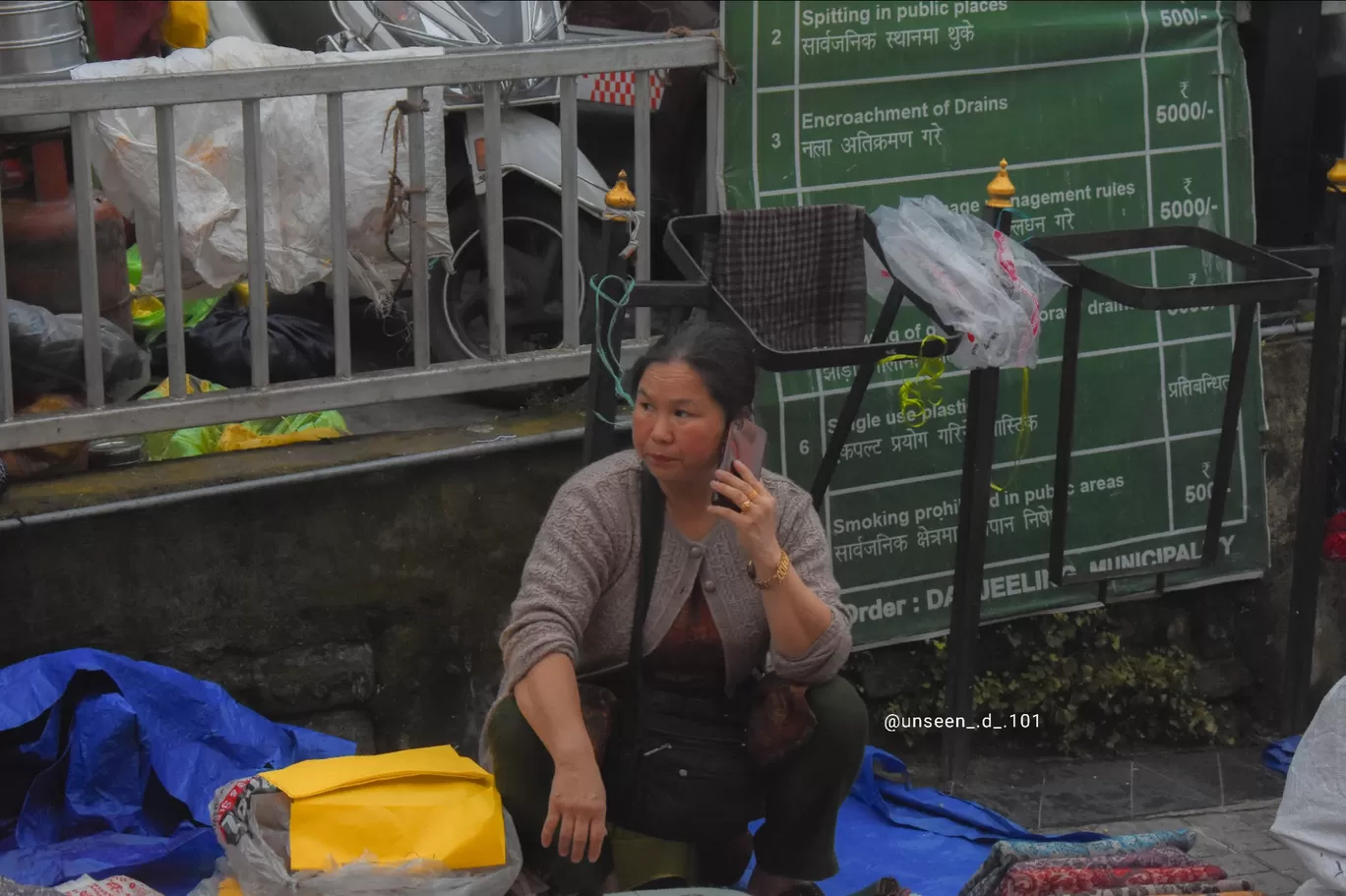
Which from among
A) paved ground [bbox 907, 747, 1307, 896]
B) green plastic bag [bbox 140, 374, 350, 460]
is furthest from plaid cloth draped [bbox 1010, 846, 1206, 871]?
green plastic bag [bbox 140, 374, 350, 460]

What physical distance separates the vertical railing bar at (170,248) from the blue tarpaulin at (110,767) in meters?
0.67

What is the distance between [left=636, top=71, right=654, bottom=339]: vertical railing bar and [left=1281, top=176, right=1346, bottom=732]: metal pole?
1742 millimetres

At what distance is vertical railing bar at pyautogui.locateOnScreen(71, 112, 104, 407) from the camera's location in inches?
138

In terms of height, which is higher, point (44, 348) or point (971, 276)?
point (971, 276)

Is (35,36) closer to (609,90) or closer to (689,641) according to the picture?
(609,90)

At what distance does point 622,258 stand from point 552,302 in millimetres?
1042

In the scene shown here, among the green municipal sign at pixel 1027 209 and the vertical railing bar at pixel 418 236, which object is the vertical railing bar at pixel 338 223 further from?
the green municipal sign at pixel 1027 209

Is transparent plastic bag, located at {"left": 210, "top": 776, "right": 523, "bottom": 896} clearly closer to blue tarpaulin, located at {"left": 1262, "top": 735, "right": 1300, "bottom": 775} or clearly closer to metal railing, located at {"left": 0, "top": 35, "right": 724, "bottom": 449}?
metal railing, located at {"left": 0, "top": 35, "right": 724, "bottom": 449}

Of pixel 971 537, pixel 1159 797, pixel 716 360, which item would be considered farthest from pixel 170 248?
pixel 1159 797

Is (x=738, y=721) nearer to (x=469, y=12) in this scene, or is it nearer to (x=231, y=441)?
(x=231, y=441)

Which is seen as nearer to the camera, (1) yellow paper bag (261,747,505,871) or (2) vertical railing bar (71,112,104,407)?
(1) yellow paper bag (261,747,505,871)

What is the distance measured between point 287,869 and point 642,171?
1939 mm

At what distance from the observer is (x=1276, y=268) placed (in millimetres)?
3947

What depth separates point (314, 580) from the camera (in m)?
3.84
